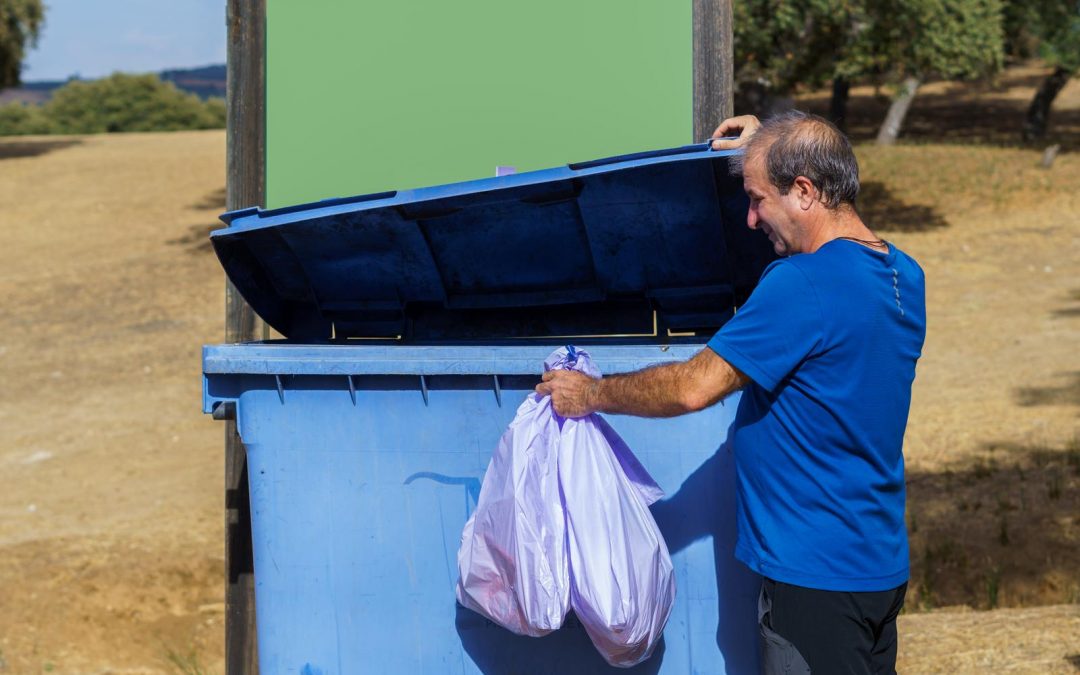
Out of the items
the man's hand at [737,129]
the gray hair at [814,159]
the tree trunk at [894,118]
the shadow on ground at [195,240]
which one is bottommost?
the shadow on ground at [195,240]

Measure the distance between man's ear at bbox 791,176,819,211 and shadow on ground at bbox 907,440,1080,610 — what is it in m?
3.06

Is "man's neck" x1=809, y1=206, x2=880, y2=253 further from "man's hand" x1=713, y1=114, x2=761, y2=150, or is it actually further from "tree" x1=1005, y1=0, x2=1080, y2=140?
"tree" x1=1005, y1=0, x2=1080, y2=140

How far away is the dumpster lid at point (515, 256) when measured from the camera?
3189 mm

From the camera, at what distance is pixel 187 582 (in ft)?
18.5

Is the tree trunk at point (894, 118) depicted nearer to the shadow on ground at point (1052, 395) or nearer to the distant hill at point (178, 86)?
the shadow on ground at point (1052, 395)

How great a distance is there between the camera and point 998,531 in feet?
18.6

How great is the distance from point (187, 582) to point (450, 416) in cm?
326

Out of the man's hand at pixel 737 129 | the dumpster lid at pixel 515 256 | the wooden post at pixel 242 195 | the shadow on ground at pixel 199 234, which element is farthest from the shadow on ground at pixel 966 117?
the man's hand at pixel 737 129

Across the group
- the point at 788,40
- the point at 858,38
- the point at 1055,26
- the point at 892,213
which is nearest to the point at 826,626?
the point at 788,40

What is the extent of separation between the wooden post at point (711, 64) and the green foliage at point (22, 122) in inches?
1334

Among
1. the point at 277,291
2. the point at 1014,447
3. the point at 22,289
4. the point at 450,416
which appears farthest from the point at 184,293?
the point at 450,416

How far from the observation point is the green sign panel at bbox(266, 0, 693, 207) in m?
3.87

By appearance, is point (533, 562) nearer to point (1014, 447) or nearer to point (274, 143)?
point (274, 143)

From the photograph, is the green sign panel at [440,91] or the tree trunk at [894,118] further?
the tree trunk at [894,118]
